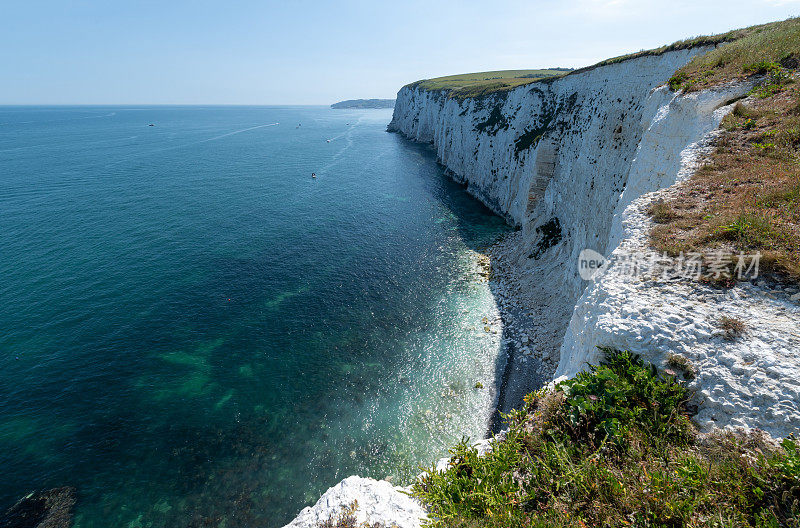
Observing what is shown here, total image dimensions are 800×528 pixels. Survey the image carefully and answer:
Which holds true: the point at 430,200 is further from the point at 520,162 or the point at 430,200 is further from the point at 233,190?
the point at 233,190

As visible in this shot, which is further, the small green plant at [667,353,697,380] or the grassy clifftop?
the grassy clifftop

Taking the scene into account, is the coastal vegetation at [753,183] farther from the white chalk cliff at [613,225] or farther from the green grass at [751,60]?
the white chalk cliff at [613,225]

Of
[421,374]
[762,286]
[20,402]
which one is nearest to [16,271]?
[20,402]

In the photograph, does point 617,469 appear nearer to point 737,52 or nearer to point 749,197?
point 749,197

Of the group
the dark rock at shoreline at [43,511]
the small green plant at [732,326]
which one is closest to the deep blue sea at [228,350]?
the dark rock at shoreline at [43,511]

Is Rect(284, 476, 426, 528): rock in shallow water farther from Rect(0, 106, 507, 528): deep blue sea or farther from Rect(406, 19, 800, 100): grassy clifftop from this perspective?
Rect(406, 19, 800, 100): grassy clifftop

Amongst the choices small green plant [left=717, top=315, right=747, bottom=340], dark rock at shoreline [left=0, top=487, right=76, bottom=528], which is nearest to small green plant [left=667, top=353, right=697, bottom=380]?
small green plant [left=717, top=315, right=747, bottom=340]
